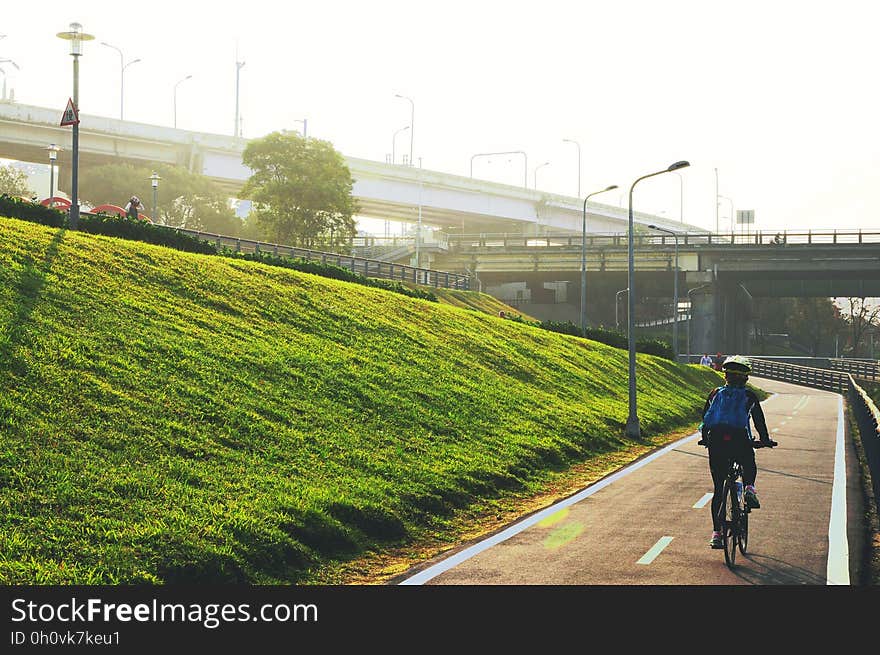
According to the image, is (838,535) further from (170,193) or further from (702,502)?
(170,193)

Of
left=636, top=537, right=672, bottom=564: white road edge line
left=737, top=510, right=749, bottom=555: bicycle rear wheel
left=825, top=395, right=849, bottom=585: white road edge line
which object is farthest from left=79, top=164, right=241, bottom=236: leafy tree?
left=737, top=510, right=749, bottom=555: bicycle rear wheel

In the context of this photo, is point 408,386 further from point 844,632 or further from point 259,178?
point 259,178

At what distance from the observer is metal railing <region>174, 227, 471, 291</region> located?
47062 mm

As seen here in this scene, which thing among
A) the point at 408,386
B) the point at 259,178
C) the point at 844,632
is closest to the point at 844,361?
the point at 259,178

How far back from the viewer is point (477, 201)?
4237 inches

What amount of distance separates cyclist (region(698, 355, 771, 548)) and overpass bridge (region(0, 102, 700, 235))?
6774cm

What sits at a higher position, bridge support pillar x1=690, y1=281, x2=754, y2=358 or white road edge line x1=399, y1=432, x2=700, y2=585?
bridge support pillar x1=690, y1=281, x2=754, y2=358

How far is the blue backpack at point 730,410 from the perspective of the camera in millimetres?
11484

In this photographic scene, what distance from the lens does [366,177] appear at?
316ft

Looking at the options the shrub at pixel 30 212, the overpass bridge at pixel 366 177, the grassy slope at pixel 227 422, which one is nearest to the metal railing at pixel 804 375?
the overpass bridge at pixel 366 177

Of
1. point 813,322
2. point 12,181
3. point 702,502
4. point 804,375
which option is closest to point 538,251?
point 804,375

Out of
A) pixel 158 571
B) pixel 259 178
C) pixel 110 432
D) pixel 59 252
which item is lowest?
pixel 158 571

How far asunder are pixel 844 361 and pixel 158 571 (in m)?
83.1

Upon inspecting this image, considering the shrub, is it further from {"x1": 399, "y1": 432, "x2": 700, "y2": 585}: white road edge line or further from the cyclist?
the cyclist
